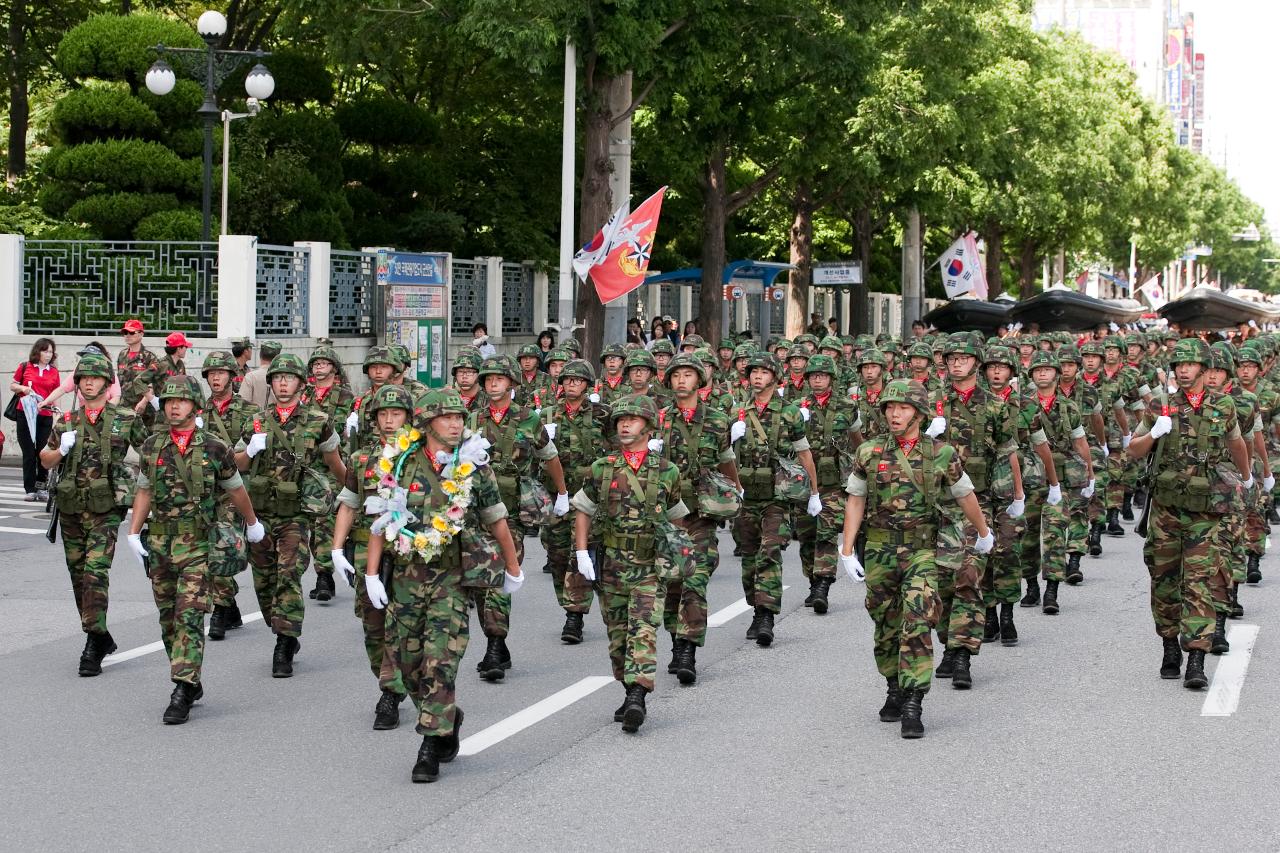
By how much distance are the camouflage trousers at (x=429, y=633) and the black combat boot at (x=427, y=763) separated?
0.08 m

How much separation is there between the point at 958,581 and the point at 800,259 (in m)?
33.0

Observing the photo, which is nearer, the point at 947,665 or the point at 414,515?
the point at 414,515

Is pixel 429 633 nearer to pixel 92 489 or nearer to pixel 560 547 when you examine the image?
pixel 92 489

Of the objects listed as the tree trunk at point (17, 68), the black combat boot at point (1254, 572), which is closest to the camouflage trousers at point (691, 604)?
the black combat boot at point (1254, 572)

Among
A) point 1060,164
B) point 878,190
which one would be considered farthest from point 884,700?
point 1060,164

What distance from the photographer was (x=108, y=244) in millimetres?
25328

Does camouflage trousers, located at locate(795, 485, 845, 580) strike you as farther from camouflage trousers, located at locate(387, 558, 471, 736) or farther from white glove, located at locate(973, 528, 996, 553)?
camouflage trousers, located at locate(387, 558, 471, 736)

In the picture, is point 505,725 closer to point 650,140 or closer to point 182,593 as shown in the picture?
point 182,593

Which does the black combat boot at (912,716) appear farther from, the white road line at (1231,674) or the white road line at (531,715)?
the white road line at (531,715)

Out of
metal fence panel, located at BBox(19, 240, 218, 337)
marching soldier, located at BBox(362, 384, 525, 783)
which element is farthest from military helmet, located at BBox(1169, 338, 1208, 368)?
metal fence panel, located at BBox(19, 240, 218, 337)

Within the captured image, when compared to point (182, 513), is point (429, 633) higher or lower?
lower

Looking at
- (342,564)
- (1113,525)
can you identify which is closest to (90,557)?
(342,564)

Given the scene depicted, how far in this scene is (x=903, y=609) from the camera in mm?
9203

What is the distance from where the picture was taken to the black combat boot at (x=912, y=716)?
898 cm
